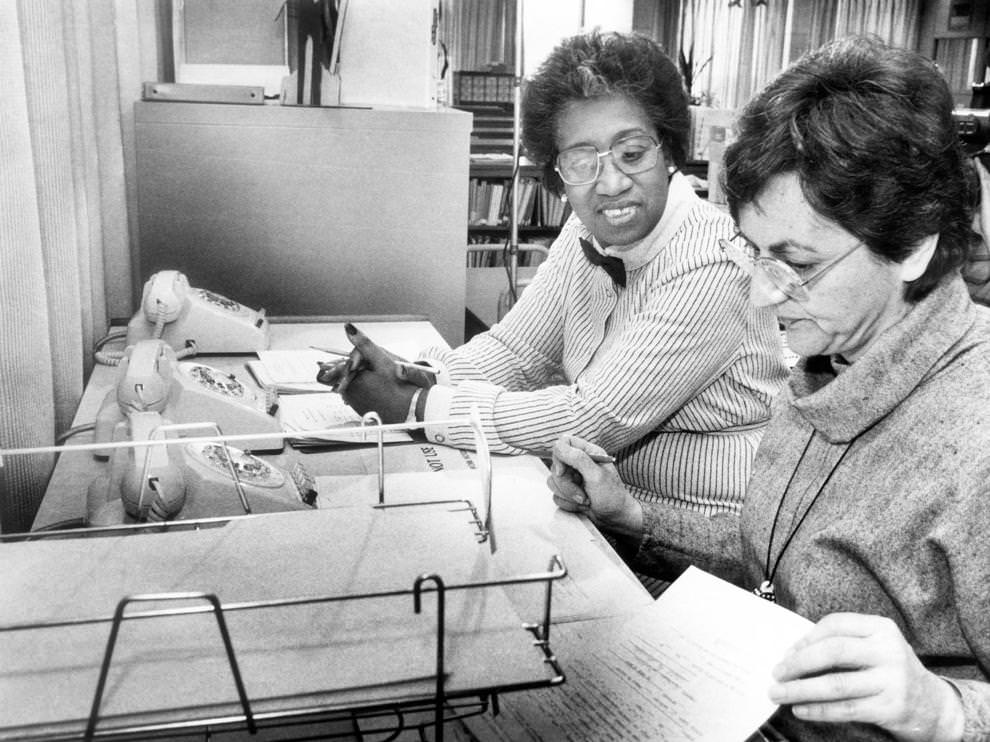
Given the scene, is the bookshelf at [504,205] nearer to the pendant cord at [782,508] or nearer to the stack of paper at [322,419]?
A: the stack of paper at [322,419]

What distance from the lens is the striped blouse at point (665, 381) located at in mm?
1525

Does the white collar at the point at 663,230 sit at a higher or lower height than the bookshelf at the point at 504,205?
higher

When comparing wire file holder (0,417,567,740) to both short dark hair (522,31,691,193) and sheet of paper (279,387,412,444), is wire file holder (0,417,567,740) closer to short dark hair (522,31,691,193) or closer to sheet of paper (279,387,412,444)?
sheet of paper (279,387,412,444)

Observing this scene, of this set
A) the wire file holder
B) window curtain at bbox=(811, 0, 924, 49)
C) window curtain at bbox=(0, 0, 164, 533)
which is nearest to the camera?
the wire file holder

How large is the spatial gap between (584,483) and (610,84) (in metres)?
0.72

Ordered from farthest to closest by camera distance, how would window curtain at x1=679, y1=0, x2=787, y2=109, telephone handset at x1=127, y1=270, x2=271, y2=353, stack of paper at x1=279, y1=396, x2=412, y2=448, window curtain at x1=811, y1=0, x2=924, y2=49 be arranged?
window curtain at x1=811, y1=0, x2=924, y2=49, window curtain at x1=679, y1=0, x2=787, y2=109, telephone handset at x1=127, y1=270, x2=271, y2=353, stack of paper at x1=279, y1=396, x2=412, y2=448

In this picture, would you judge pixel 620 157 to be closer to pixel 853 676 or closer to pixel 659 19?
pixel 853 676

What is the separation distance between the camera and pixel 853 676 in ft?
2.46

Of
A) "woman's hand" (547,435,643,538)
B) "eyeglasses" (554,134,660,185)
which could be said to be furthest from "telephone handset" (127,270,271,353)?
"woman's hand" (547,435,643,538)

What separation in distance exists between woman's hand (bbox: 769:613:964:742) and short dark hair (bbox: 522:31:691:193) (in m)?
1.08

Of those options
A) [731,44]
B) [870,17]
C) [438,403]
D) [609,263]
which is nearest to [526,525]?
[438,403]

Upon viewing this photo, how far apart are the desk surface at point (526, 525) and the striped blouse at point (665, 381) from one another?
12 cm

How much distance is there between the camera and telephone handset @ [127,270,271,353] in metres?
1.86

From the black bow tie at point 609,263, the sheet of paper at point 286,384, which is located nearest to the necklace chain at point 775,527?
the black bow tie at point 609,263
